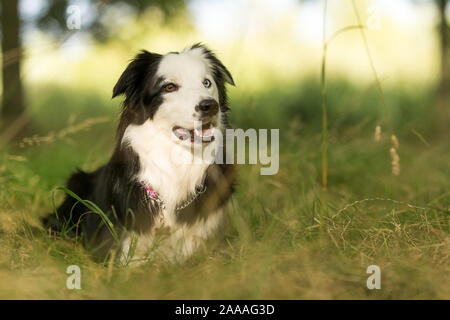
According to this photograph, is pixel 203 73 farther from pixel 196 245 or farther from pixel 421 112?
pixel 421 112

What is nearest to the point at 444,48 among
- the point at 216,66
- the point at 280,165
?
the point at 280,165

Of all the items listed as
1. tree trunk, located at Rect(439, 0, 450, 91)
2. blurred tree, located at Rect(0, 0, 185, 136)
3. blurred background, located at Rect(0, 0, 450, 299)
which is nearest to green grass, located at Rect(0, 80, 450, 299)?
blurred background, located at Rect(0, 0, 450, 299)

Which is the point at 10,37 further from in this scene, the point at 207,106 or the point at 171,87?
the point at 207,106

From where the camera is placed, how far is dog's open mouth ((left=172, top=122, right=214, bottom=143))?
2.76 metres

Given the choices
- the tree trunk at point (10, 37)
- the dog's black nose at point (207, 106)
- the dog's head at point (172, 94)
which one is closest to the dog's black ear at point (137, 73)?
the dog's head at point (172, 94)

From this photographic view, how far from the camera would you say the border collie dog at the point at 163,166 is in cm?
274

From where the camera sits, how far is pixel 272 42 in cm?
823

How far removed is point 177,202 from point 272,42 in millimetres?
5946

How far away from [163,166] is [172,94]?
0.45 metres

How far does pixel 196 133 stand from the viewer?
276cm

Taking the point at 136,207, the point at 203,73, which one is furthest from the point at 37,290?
the point at 203,73

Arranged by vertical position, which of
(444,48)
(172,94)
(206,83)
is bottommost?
(172,94)

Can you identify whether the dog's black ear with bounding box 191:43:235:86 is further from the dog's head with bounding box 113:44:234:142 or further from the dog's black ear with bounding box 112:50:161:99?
the dog's black ear with bounding box 112:50:161:99

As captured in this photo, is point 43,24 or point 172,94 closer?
point 172,94
